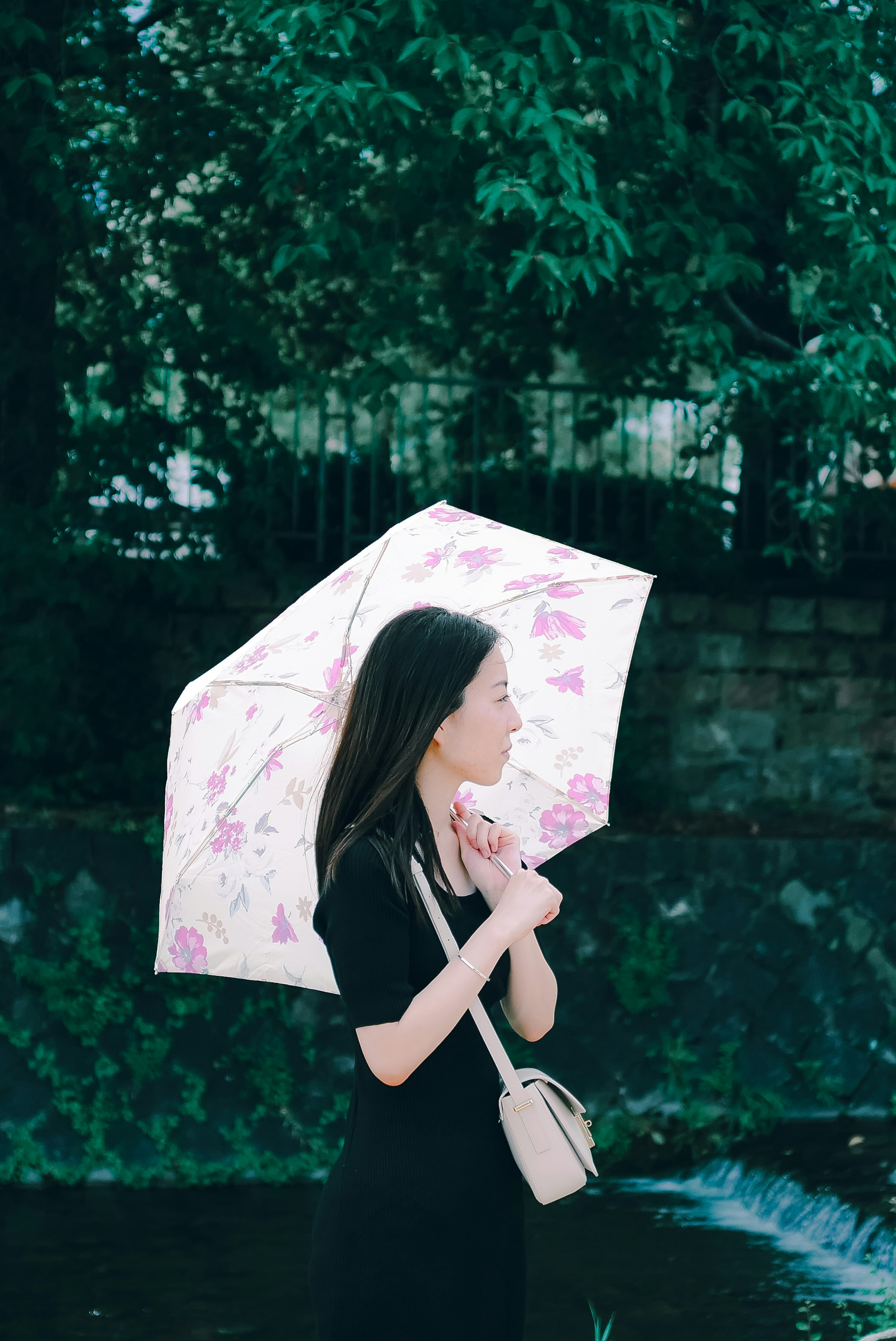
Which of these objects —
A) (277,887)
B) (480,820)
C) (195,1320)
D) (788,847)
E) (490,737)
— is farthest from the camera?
(788,847)

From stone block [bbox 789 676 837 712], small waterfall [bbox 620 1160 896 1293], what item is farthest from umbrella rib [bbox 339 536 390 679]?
stone block [bbox 789 676 837 712]

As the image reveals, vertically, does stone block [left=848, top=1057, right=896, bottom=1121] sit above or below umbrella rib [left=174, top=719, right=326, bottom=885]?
below

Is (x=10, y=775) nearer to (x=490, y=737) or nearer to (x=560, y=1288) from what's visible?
(x=560, y=1288)

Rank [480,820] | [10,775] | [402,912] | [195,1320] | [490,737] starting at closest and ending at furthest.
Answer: [402,912]
[490,737]
[480,820]
[195,1320]
[10,775]

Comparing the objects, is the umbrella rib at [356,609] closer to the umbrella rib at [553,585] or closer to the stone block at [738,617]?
the umbrella rib at [553,585]

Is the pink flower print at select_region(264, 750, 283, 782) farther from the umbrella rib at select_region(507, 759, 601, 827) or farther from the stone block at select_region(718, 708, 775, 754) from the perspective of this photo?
the stone block at select_region(718, 708, 775, 754)

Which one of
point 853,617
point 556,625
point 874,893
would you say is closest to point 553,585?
point 556,625

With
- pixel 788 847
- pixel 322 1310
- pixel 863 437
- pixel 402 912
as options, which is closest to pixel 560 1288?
pixel 788 847

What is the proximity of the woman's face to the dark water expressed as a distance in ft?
10.1

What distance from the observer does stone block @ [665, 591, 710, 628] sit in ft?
27.1

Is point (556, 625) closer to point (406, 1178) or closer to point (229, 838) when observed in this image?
point (229, 838)

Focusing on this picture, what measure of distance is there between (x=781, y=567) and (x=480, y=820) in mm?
6719

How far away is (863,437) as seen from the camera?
7598mm

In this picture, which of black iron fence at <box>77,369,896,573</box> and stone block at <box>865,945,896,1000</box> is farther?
black iron fence at <box>77,369,896,573</box>
